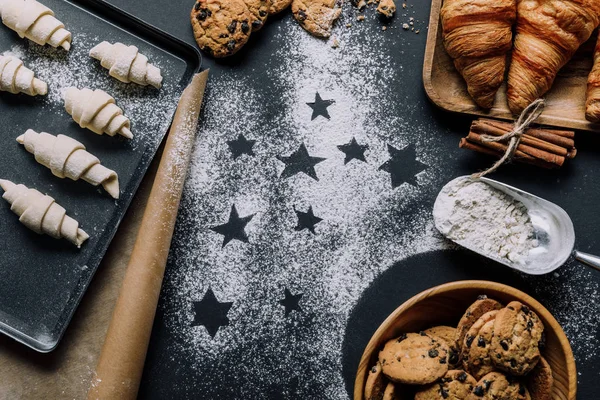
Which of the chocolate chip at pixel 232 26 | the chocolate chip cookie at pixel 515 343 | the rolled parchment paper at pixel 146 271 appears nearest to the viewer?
the chocolate chip cookie at pixel 515 343

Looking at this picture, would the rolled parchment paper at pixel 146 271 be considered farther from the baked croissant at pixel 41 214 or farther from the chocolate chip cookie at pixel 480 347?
the chocolate chip cookie at pixel 480 347

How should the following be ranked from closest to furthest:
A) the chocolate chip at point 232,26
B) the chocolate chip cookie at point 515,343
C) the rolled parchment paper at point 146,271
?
the chocolate chip cookie at point 515,343 < the rolled parchment paper at point 146,271 < the chocolate chip at point 232,26

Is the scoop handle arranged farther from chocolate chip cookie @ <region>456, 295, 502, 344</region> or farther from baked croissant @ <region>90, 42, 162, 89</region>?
baked croissant @ <region>90, 42, 162, 89</region>

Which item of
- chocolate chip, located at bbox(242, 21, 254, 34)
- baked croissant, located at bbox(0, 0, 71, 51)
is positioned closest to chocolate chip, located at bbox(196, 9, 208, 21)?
chocolate chip, located at bbox(242, 21, 254, 34)

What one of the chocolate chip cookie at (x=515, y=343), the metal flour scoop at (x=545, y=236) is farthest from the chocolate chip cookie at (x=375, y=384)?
the metal flour scoop at (x=545, y=236)

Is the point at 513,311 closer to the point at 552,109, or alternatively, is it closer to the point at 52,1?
the point at 552,109

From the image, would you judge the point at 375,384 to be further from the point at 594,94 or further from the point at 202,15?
the point at 202,15

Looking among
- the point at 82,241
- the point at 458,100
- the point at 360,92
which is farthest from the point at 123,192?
the point at 458,100
